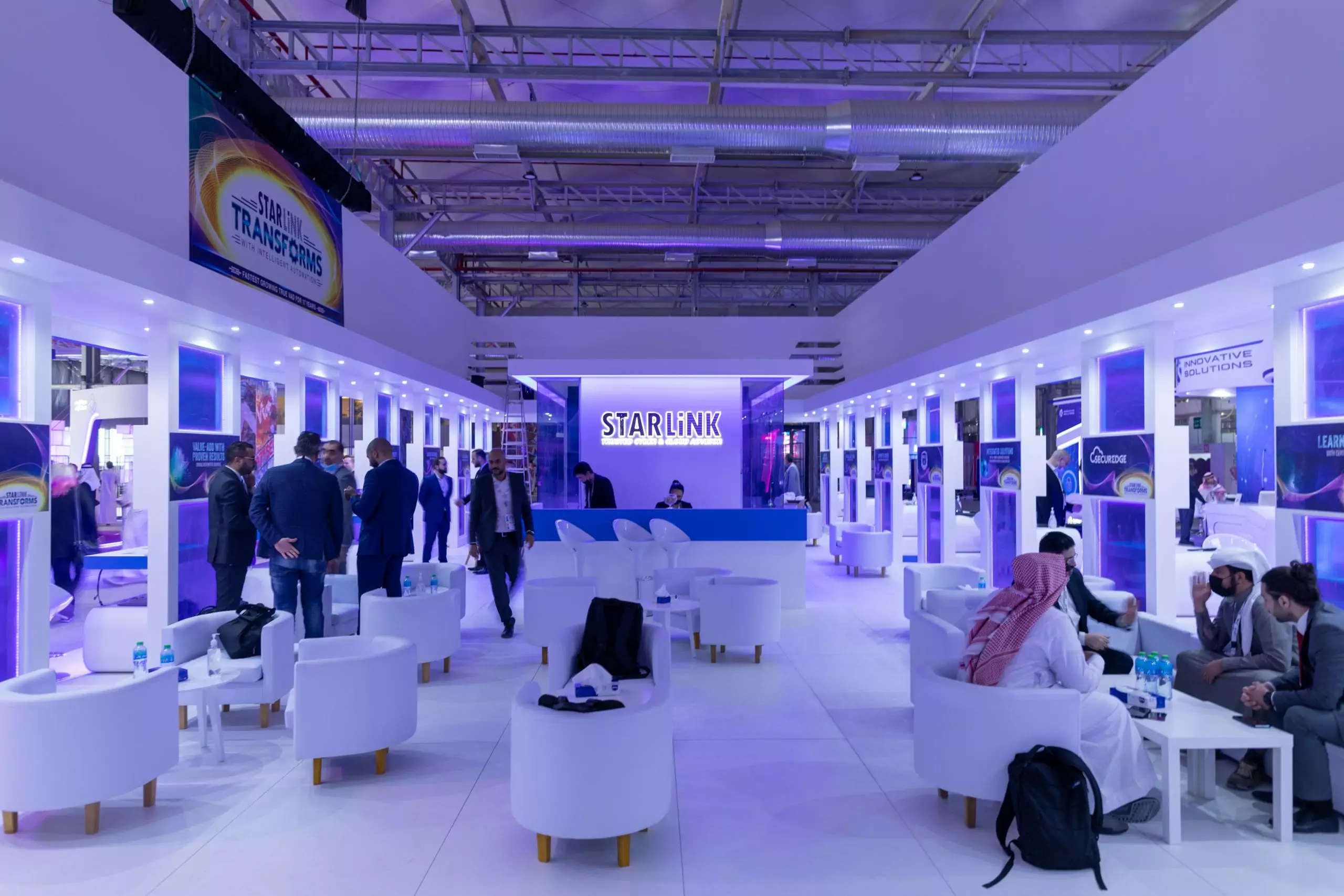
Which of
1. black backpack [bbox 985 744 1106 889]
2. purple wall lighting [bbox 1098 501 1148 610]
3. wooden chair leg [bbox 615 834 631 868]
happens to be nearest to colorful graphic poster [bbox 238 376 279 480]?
wooden chair leg [bbox 615 834 631 868]

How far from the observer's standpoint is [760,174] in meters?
14.1

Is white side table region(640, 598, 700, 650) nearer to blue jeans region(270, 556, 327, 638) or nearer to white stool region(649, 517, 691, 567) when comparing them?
white stool region(649, 517, 691, 567)

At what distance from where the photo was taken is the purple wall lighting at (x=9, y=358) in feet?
16.8

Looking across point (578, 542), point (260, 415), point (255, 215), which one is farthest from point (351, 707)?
point (260, 415)

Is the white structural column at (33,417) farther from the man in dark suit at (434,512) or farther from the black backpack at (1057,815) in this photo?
the black backpack at (1057,815)

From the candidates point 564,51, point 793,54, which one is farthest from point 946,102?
point 564,51

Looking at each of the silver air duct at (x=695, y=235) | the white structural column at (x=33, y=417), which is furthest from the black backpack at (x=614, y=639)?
the silver air duct at (x=695, y=235)

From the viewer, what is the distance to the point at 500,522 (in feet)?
25.6

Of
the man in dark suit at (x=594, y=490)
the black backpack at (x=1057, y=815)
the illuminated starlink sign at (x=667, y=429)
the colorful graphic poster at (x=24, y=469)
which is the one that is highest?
the illuminated starlink sign at (x=667, y=429)

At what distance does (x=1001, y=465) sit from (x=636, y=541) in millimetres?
4598

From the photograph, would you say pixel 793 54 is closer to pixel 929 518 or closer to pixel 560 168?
pixel 560 168

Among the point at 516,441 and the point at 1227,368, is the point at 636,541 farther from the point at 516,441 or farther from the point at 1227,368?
the point at 516,441

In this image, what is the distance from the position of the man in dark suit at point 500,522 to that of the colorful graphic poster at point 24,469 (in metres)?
3.17

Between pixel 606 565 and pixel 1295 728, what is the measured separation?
249 inches
